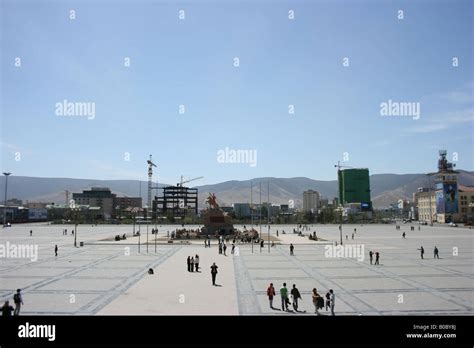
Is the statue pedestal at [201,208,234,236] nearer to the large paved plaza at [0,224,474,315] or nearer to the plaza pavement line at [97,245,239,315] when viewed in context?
the large paved plaza at [0,224,474,315]

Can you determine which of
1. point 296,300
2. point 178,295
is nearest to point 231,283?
point 178,295

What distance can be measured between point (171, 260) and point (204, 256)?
14.1ft

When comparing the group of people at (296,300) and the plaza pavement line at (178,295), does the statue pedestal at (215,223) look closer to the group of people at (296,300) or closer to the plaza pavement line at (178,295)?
the plaza pavement line at (178,295)

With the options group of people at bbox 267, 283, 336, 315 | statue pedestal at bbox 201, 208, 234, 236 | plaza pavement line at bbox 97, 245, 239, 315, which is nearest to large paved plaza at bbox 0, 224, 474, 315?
plaza pavement line at bbox 97, 245, 239, 315

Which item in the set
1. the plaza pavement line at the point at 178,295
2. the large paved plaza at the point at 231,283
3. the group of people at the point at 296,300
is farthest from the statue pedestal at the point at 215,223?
the group of people at the point at 296,300

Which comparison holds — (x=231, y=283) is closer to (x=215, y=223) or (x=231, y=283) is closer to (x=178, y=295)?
(x=178, y=295)

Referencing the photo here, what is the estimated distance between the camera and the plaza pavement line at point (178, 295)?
55.0ft

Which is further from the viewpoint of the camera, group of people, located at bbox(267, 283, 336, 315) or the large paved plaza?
the large paved plaza

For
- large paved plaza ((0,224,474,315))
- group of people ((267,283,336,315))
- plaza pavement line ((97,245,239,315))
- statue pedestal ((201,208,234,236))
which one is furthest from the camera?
statue pedestal ((201,208,234,236))

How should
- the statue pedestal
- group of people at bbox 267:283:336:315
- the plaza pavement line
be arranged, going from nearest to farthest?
group of people at bbox 267:283:336:315
the plaza pavement line
the statue pedestal

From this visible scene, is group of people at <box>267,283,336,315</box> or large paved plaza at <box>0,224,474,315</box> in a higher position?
group of people at <box>267,283,336,315</box>

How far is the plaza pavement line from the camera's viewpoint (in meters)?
16.8

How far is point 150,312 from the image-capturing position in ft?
54.0

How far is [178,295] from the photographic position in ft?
64.8
